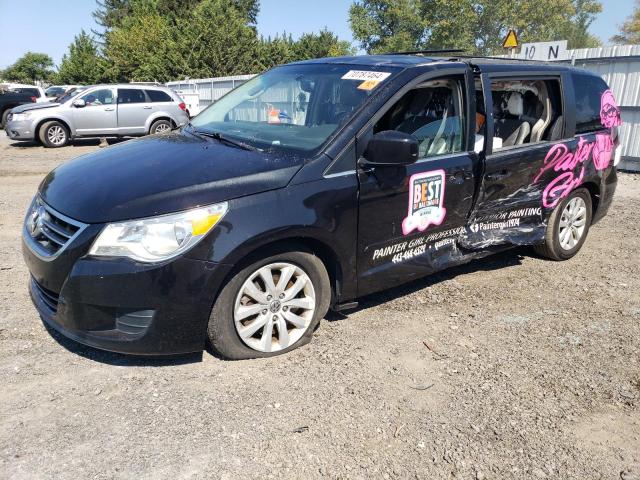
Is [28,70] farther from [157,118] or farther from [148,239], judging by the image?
[148,239]

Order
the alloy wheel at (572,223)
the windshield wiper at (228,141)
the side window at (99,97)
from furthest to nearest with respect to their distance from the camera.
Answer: the side window at (99,97), the alloy wheel at (572,223), the windshield wiper at (228,141)

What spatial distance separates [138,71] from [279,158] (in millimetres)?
38808

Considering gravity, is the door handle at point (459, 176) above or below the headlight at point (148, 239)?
above

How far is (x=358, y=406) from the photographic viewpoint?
2.77 metres

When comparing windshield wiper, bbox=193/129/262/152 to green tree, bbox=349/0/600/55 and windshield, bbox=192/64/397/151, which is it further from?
green tree, bbox=349/0/600/55

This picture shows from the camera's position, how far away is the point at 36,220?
10.3ft

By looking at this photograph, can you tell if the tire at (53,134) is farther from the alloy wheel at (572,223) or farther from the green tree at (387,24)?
the green tree at (387,24)

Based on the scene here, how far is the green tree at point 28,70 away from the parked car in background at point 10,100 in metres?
65.3

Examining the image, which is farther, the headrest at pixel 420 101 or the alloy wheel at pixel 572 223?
the alloy wheel at pixel 572 223

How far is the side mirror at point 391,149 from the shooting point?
313 cm

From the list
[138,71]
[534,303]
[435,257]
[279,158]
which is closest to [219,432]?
[279,158]

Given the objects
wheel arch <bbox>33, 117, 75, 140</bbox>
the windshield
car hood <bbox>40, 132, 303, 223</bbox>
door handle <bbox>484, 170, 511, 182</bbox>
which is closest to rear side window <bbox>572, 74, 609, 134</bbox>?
door handle <bbox>484, 170, 511, 182</bbox>

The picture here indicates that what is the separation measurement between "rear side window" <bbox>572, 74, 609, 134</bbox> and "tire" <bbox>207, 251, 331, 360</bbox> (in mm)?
3183

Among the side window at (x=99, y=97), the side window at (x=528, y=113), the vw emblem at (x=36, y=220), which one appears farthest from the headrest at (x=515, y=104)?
the side window at (x=99, y=97)
